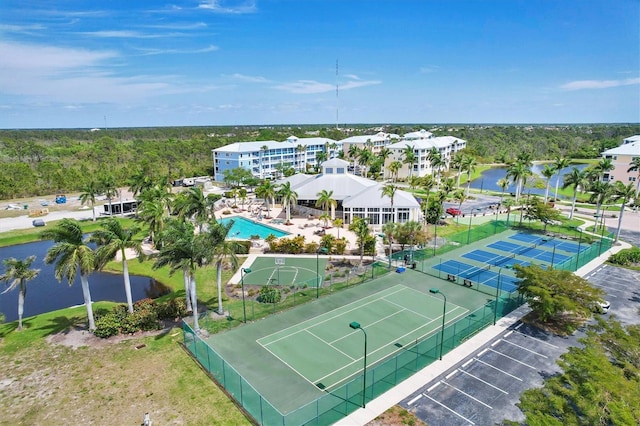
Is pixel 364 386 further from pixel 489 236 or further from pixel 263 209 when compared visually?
pixel 263 209

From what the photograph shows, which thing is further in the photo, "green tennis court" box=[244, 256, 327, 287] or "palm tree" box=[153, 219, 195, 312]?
"green tennis court" box=[244, 256, 327, 287]

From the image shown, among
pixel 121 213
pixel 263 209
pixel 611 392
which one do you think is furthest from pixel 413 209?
pixel 121 213

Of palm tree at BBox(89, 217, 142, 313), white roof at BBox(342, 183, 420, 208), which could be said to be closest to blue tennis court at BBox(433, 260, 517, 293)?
white roof at BBox(342, 183, 420, 208)

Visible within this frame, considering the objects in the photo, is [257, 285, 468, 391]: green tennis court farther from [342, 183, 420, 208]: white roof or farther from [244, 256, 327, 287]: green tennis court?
[342, 183, 420, 208]: white roof

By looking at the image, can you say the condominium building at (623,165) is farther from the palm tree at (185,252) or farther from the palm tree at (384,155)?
the palm tree at (185,252)

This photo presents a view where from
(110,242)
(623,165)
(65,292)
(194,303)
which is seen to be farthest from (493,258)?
(623,165)

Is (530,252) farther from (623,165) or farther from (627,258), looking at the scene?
(623,165)

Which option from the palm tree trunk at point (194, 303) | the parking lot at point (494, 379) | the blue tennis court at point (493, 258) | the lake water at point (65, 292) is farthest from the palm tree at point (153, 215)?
the blue tennis court at point (493, 258)
